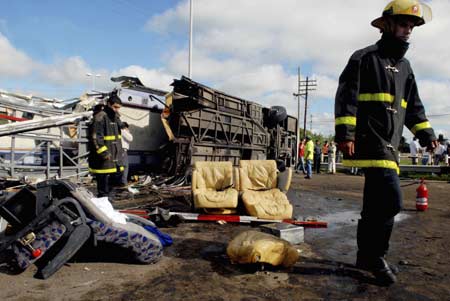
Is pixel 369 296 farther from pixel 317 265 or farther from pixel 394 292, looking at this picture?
pixel 317 265

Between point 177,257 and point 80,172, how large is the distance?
6.79 m

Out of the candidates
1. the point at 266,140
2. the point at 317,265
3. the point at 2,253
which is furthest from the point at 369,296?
the point at 266,140

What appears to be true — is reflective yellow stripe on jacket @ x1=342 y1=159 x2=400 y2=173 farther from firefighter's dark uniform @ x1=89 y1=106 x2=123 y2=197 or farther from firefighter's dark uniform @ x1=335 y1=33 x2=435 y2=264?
firefighter's dark uniform @ x1=89 y1=106 x2=123 y2=197

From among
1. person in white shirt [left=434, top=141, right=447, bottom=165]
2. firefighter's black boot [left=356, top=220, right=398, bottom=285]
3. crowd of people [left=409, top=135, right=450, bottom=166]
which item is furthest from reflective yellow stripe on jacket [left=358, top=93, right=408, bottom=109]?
person in white shirt [left=434, top=141, right=447, bottom=165]

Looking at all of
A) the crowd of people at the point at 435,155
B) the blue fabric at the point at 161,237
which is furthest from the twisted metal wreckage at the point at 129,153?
the crowd of people at the point at 435,155

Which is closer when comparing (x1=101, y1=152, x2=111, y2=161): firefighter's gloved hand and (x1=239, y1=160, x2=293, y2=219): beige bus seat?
(x1=239, y1=160, x2=293, y2=219): beige bus seat

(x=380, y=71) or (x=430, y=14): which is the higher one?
(x=430, y=14)

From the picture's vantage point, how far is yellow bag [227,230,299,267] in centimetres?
293

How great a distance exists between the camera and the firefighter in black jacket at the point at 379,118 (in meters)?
2.82

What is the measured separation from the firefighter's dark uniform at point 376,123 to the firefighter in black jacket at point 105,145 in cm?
385

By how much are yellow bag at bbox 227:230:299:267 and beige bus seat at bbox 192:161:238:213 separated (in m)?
2.05

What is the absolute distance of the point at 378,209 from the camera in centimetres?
287

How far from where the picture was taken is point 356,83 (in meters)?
2.90

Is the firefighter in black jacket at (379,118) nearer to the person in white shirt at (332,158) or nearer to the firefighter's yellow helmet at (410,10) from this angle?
the firefighter's yellow helmet at (410,10)
